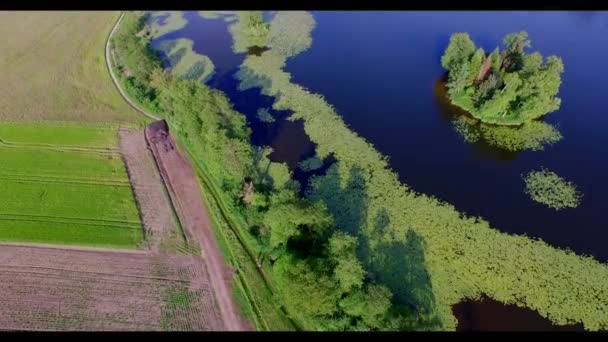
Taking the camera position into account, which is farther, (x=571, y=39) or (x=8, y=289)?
(x=571, y=39)

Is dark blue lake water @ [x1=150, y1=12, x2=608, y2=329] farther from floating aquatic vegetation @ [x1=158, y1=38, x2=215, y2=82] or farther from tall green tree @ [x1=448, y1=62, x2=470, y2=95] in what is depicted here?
tall green tree @ [x1=448, y1=62, x2=470, y2=95]

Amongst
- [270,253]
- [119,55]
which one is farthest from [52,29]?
[270,253]

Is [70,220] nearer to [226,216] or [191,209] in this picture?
[191,209]

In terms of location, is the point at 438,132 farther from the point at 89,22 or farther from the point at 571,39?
the point at 89,22

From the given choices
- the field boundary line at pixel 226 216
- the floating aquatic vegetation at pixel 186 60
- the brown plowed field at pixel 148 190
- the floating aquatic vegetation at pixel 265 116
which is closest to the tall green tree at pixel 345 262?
the field boundary line at pixel 226 216

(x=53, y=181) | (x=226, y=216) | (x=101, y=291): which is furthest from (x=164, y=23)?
(x=101, y=291)

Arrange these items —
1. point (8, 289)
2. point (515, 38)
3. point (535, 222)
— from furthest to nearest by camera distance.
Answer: point (515, 38), point (535, 222), point (8, 289)
